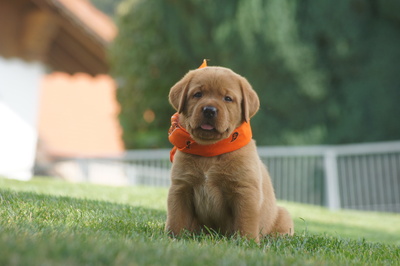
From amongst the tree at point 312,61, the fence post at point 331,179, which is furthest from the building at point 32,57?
the fence post at point 331,179

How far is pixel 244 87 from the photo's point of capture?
4094 mm

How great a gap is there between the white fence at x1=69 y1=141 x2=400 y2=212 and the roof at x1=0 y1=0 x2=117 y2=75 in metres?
4.19

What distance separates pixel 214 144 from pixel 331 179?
376 inches

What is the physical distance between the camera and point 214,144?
3.96 metres

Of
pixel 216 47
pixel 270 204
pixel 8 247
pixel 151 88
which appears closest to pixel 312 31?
pixel 216 47

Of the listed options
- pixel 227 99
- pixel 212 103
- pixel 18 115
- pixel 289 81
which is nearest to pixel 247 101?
pixel 227 99

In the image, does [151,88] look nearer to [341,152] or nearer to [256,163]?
[341,152]

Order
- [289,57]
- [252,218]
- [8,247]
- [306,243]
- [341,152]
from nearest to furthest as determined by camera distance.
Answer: [8,247]
[252,218]
[306,243]
[341,152]
[289,57]

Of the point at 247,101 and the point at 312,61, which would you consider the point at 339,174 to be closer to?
the point at 312,61

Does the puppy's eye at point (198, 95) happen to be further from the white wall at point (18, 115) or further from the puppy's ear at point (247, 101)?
the white wall at point (18, 115)

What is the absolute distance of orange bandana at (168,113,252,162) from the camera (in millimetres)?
3945

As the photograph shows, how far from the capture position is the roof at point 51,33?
14.5 m

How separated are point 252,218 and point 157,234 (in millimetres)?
691

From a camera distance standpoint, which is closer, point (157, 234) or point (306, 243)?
point (157, 234)
